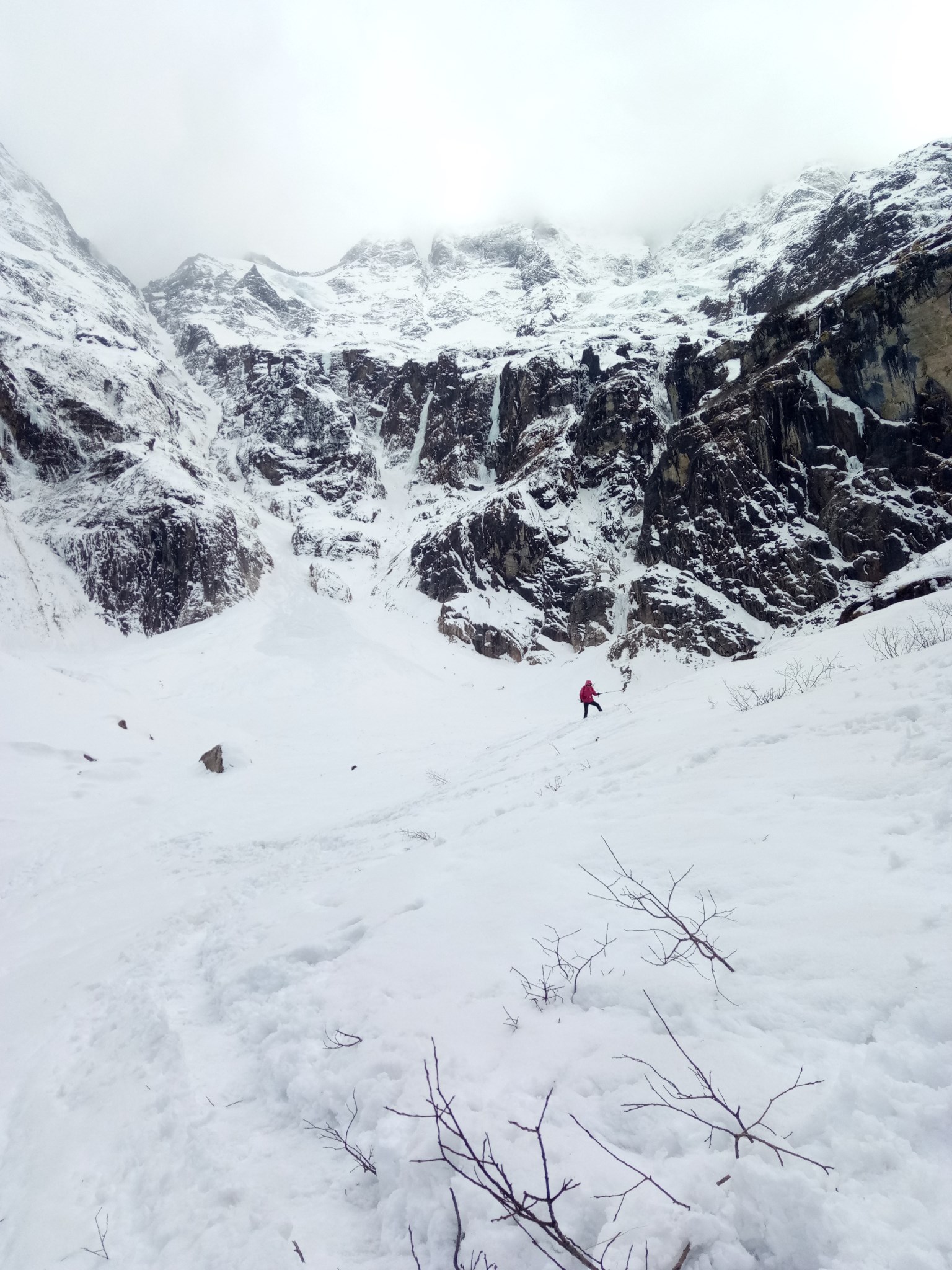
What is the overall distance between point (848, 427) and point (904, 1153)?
131 feet

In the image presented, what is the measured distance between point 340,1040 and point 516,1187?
1411 mm

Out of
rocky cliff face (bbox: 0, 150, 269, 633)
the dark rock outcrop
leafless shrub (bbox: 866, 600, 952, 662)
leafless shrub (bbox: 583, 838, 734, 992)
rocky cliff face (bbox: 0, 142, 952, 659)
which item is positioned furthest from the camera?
rocky cliff face (bbox: 0, 150, 269, 633)

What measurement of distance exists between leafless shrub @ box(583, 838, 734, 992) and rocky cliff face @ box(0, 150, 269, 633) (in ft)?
125

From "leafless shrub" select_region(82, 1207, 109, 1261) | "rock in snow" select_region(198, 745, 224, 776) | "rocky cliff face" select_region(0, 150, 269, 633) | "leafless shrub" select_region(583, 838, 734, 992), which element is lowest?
"rock in snow" select_region(198, 745, 224, 776)

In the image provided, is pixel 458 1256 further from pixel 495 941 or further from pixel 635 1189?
pixel 495 941

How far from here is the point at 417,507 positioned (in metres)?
64.4

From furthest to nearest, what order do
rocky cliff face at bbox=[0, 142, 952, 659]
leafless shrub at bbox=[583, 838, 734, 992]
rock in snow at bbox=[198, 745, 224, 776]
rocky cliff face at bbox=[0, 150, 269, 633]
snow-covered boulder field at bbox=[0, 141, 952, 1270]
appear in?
rocky cliff face at bbox=[0, 150, 269, 633] → rocky cliff face at bbox=[0, 142, 952, 659] → rock in snow at bbox=[198, 745, 224, 776] → leafless shrub at bbox=[583, 838, 734, 992] → snow-covered boulder field at bbox=[0, 141, 952, 1270]

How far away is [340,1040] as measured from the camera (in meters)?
2.86

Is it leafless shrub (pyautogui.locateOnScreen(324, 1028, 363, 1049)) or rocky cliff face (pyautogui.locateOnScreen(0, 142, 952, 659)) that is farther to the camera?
rocky cliff face (pyautogui.locateOnScreen(0, 142, 952, 659))

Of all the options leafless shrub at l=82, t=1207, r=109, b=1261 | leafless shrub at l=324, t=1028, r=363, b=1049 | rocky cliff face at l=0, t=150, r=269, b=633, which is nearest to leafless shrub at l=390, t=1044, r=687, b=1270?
leafless shrub at l=324, t=1028, r=363, b=1049

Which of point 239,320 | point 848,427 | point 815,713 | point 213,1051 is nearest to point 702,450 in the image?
point 848,427

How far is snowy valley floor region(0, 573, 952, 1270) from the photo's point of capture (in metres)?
1.59

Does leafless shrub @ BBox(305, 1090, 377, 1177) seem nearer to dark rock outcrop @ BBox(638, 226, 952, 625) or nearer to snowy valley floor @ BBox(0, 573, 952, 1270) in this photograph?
snowy valley floor @ BBox(0, 573, 952, 1270)

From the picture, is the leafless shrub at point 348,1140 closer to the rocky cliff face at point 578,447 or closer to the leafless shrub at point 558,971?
the leafless shrub at point 558,971
